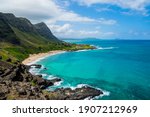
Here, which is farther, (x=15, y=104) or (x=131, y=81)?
(x=131, y=81)

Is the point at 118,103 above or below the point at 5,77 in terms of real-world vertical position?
above

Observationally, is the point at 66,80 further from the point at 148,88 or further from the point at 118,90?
the point at 148,88

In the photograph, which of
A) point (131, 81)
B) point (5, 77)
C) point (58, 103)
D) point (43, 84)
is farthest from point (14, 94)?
point (131, 81)

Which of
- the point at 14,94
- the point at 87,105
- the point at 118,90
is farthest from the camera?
the point at 118,90

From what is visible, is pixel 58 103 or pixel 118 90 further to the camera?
pixel 118 90

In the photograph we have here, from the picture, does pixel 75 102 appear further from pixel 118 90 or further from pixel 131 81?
pixel 131 81

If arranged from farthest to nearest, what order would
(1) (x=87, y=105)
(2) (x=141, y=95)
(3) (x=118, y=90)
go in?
(3) (x=118, y=90), (2) (x=141, y=95), (1) (x=87, y=105)

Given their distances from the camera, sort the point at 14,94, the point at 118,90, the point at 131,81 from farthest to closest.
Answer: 1. the point at 131,81
2. the point at 118,90
3. the point at 14,94

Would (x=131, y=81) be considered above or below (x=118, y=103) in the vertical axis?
below

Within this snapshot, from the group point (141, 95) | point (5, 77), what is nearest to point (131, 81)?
point (141, 95)
